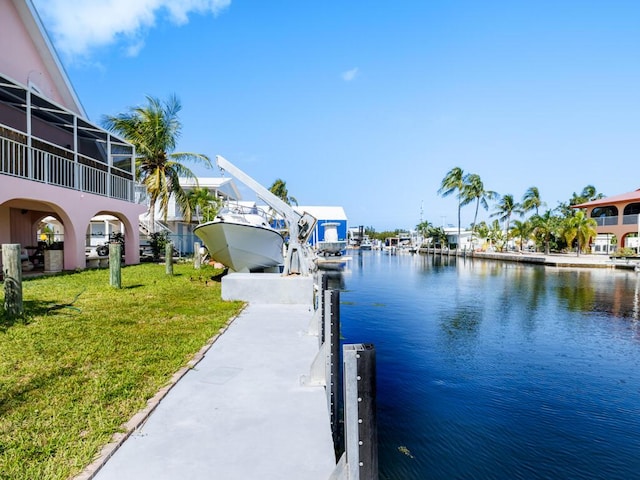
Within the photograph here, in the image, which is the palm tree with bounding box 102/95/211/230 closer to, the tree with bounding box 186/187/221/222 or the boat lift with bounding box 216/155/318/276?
the tree with bounding box 186/187/221/222

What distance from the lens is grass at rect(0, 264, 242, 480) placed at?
343cm

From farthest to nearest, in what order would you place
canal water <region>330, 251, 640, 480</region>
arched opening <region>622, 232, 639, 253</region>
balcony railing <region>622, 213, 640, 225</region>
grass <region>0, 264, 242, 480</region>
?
arched opening <region>622, 232, 639, 253</region> < balcony railing <region>622, 213, 640, 225</region> < canal water <region>330, 251, 640, 480</region> < grass <region>0, 264, 242, 480</region>

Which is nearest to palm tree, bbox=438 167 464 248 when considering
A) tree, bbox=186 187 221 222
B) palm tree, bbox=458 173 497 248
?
palm tree, bbox=458 173 497 248

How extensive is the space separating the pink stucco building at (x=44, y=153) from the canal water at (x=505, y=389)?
34.6ft

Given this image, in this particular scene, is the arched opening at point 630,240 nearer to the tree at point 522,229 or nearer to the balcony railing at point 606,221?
the balcony railing at point 606,221

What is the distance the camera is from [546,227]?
1770 inches

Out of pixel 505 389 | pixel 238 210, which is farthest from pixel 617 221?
pixel 505 389

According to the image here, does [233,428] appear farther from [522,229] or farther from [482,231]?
[482,231]

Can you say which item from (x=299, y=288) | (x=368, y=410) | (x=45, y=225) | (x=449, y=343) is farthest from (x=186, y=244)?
(x=368, y=410)

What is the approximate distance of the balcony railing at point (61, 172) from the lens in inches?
470

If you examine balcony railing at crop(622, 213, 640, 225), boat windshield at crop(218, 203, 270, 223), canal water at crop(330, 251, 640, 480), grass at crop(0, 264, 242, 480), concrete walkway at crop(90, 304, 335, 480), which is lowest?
canal water at crop(330, 251, 640, 480)

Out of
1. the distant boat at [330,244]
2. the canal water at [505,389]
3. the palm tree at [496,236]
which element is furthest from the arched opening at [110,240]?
the palm tree at [496,236]

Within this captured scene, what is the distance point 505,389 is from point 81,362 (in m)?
6.91

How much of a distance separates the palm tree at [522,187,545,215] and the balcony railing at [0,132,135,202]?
60100 millimetres
